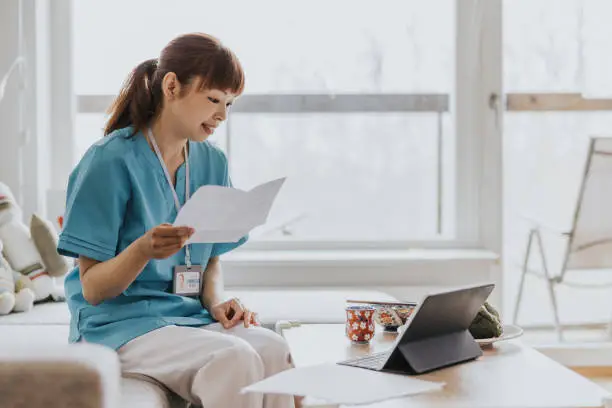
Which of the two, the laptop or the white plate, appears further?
the white plate

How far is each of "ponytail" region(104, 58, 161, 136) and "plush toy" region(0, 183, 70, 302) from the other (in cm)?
94

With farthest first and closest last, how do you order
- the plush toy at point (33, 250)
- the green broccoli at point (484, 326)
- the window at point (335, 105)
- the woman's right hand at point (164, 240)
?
the window at point (335, 105) → the plush toy at point (33, 250) → the green broccoli at point (484, 326) → the woman's right hand at point (164, 240)

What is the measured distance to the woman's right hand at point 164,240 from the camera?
1750mm

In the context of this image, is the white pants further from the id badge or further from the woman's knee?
the id badge

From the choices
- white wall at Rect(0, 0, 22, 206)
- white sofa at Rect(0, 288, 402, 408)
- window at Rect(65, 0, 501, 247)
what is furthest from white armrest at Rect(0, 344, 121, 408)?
window at Rect(65, 0, 501, 247)

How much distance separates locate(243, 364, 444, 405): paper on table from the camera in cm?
138

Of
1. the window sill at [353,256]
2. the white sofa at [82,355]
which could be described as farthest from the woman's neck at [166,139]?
the window sill at [353,256]

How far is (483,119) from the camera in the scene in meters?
3.63

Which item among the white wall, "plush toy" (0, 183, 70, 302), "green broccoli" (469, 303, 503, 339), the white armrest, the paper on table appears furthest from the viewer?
the white wall

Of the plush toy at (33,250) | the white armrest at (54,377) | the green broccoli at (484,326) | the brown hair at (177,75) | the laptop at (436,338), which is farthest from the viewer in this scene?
the plush toy at (33,250)

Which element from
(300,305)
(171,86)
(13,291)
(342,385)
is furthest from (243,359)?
(13,291)

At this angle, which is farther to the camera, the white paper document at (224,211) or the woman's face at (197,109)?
the woman's face at (197,109)

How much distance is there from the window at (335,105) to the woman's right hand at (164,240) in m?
1.84

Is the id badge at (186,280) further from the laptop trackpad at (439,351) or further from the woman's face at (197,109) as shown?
the laptop trackpad at (439,351)
